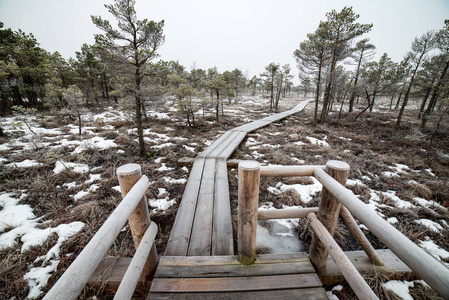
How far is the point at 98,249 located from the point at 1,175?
251 inches

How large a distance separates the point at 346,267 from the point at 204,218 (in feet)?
7.24

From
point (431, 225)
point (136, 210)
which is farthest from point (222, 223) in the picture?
point (431, 225)

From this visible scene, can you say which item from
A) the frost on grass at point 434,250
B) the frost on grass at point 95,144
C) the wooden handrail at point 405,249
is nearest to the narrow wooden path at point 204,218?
the wooden handrail at point 405,249

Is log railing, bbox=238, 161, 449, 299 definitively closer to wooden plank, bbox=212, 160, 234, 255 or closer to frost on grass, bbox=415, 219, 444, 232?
wooden plank, bbox=212, 160, 234, 255

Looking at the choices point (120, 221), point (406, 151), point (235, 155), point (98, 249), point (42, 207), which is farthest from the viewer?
point (406, 151)

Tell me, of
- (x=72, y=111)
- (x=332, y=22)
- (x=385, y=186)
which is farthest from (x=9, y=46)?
(x=385, y=186)

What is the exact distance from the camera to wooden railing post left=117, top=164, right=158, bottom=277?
163 cm

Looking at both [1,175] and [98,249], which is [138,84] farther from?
[98,249]

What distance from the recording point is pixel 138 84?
5.82m

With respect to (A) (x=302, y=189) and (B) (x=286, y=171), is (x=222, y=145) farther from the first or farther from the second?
(B) (x=286, y=171)

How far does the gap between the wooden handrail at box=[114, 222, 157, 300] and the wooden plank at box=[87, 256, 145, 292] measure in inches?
26.8

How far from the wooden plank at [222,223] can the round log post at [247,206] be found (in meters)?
0.47

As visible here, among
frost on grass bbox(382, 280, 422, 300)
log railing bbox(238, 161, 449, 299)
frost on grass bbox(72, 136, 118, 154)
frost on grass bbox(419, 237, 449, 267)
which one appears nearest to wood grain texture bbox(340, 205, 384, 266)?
log railing bbox(238, 161, 449, 299)

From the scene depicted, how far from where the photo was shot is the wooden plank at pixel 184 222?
2.46 meters
